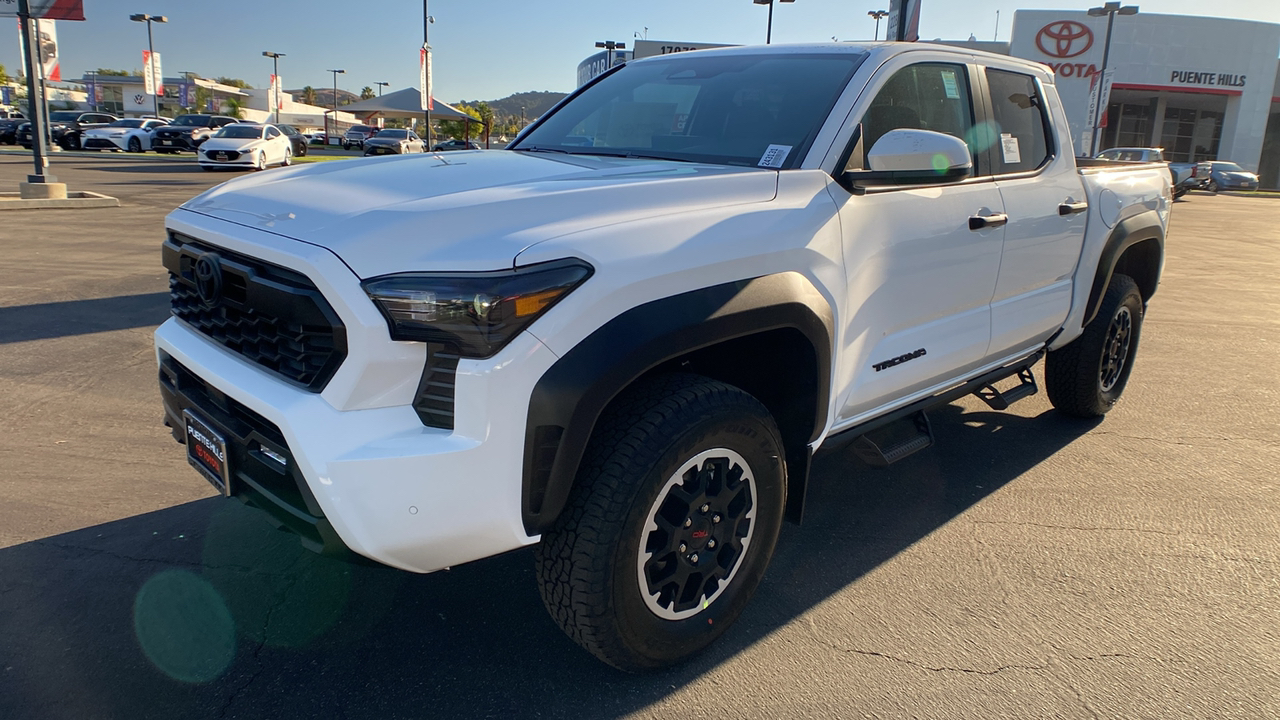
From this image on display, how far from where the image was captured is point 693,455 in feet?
8.02

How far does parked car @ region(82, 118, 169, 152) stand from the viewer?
35.1 meters

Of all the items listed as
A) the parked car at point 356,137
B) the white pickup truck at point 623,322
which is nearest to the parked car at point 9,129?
the parked car at point 356,137

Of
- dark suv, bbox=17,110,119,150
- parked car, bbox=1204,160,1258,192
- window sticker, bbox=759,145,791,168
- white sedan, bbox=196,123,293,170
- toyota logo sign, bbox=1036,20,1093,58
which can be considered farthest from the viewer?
toyota logo sign, bbox=1036,20,1093,58

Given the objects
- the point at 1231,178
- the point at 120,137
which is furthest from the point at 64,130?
the point at 1231,178

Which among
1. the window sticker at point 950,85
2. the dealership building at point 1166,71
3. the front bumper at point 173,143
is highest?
the dealership building at point 1166,71

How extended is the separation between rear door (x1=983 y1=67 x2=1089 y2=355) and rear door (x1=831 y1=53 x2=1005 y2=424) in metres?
0.15

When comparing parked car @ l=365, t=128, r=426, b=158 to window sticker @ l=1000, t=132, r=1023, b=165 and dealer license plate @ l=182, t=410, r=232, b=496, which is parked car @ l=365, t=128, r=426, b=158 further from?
dealer license plate @ l=182, t=410, r=232, b=496

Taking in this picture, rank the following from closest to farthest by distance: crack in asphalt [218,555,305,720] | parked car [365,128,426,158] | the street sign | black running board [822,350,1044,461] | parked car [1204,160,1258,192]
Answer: crack in asphalt [218,555,305,720]
black running board [822,350,1044,461]
the street sign
parked car [365,128,426,158]
parked car [1204,160,1258,192]

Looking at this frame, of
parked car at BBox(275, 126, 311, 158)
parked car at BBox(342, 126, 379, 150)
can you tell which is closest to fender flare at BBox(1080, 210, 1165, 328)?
parked car at BBox(275, 126, 311, 158)

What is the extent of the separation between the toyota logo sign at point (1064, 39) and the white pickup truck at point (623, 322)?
4237 cm

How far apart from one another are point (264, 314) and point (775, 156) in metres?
1.73

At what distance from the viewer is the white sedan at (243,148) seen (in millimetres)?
25484

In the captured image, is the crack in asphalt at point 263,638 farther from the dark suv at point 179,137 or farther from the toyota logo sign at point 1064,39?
the toyota logo sign at point 1064,39

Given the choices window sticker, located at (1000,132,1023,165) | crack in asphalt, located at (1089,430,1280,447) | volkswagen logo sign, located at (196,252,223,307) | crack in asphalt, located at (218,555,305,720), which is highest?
window sticker, located at (1000,132,1023,165)
